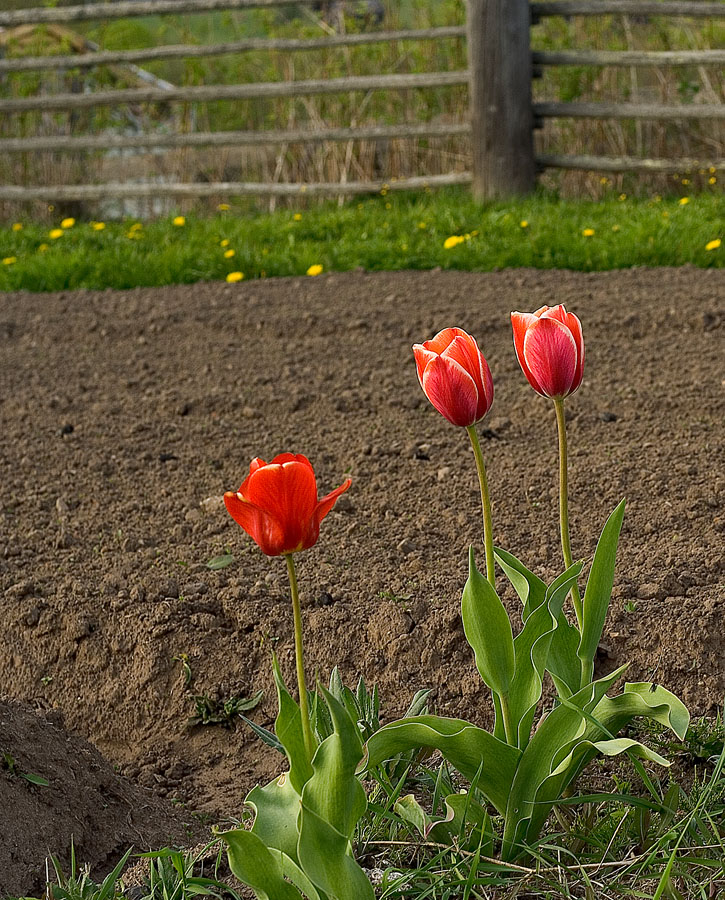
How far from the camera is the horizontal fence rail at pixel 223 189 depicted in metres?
6.65

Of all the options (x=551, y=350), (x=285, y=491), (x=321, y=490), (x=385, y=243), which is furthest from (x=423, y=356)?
(x=385, y=243)

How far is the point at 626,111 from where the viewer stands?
6.29m

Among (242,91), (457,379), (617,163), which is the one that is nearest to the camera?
(457,379)

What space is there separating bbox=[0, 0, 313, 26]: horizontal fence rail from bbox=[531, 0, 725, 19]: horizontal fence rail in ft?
5.37

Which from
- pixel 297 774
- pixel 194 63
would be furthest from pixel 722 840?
pixel 194 63

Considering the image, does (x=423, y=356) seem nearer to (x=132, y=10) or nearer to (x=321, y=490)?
(x=321, y=490)

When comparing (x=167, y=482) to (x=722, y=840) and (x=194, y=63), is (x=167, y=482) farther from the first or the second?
(x=194, y=63)

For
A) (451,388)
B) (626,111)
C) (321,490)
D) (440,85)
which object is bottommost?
(321,490)

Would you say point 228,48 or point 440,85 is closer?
point 440,85

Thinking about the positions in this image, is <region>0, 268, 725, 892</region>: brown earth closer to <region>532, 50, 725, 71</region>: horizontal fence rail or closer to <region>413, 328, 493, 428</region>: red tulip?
<region>413, 328, 493, 428</region>: red tulip

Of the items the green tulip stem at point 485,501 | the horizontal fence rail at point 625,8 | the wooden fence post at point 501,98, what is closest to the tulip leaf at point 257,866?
the green tulip stem at point 485,501

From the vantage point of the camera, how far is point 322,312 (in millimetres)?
4117

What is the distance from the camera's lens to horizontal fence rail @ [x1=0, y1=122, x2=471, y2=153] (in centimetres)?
653

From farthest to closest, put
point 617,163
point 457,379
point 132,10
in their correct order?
point 132,10 < point 617,163 < point 457,379
